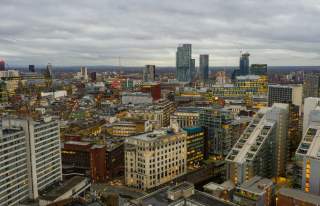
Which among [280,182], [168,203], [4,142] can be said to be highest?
[4,142]

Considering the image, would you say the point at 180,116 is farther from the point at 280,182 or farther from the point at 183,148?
the point at 280,182

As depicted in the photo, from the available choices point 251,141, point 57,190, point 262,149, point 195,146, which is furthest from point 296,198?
point 57,190

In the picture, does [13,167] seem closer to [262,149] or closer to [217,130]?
[262,149]

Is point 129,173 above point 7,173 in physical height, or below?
below

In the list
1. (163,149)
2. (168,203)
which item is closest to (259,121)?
(163,149)

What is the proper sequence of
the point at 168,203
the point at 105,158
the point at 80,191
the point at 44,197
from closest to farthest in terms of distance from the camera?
the point at 168,203 → the point at 44,197 → the point at 80,191 → the point at 105,158

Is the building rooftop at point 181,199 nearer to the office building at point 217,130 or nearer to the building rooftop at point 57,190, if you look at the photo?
the building rooftop at point 57,190
